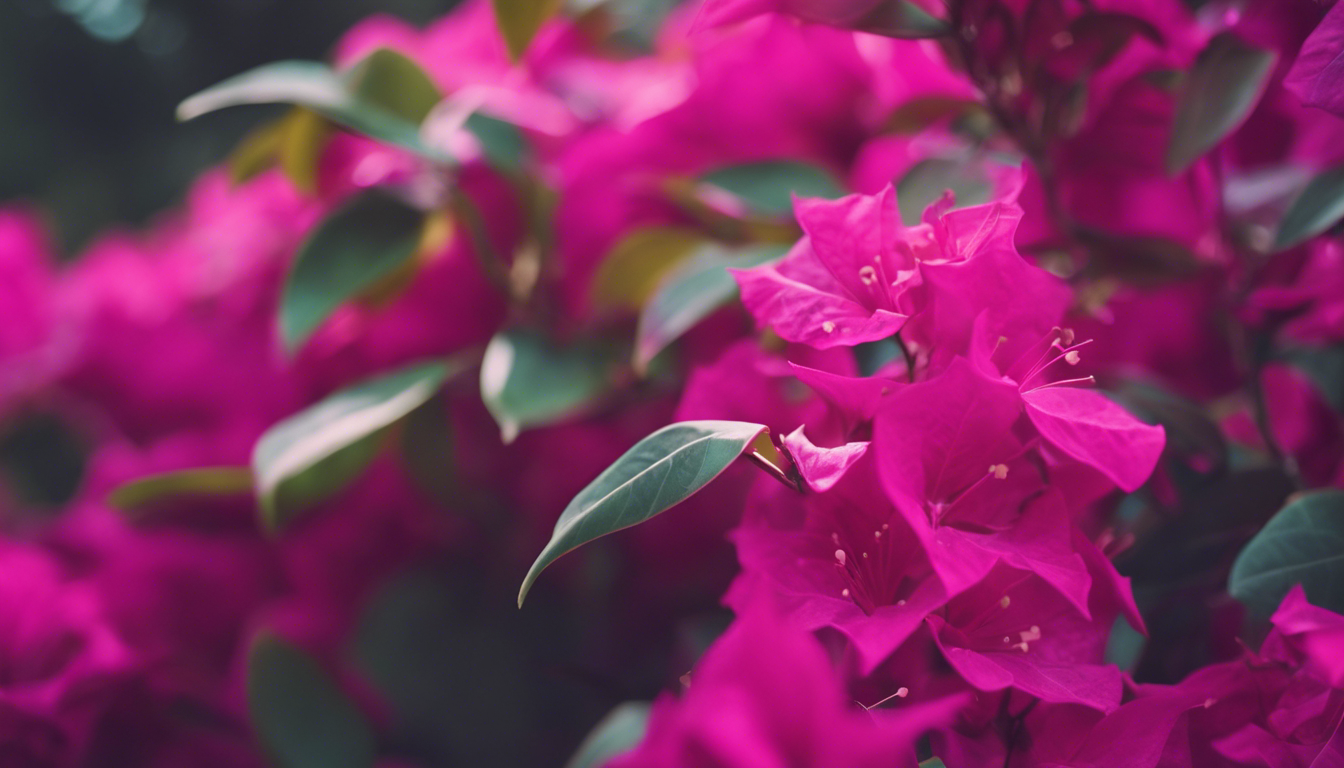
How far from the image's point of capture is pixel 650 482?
34 centimetres

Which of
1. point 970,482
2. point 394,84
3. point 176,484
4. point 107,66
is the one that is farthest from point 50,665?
point 107,66

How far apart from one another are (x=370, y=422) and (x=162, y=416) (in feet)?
1.18

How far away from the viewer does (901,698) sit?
364 mm

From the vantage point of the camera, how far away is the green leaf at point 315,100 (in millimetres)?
508

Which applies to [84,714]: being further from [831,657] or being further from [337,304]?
[831,657]

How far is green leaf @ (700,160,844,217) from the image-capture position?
1.80 feet

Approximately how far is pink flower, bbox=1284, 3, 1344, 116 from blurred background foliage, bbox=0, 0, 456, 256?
1043 millimetres

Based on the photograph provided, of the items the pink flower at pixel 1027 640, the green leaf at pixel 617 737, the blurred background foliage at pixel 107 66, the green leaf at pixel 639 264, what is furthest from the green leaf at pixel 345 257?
the blurred background foliage at pixel 107 66

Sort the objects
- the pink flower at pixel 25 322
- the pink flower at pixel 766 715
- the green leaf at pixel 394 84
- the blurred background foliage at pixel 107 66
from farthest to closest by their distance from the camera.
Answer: the blurred background foliage at pixel 107 66, the pink flower at pixel 25 322, the green leaf at pixel 394 84, the pink flower at pixel 766 715

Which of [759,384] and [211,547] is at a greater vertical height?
[759,384]

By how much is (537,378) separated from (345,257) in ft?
0.45

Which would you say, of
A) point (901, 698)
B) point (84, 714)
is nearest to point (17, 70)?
point (84, 714)

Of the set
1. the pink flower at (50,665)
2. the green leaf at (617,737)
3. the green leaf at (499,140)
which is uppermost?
Answer: the green leaf at (499,140)

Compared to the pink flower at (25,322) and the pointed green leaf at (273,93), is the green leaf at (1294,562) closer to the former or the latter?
the pointed green leaf at (273,93)
